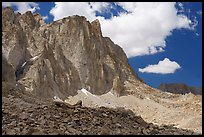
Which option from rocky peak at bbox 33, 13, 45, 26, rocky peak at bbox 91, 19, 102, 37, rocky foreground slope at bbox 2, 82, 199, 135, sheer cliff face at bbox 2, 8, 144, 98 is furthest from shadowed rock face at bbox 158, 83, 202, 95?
rocky foreground slope at bbox 2, 82, 199, 135

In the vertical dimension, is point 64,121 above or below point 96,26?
below

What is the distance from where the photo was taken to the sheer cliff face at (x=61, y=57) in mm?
40375

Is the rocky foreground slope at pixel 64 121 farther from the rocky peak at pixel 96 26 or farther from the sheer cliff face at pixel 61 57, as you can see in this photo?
the rocky peak at pixel 96 26

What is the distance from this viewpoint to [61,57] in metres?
46.8

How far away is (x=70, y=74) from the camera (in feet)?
149

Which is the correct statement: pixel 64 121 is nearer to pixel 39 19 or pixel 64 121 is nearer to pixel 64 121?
pixel 64 121

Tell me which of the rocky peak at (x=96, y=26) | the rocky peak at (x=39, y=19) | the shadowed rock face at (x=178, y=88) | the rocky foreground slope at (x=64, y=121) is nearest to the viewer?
the rocky foreground slope at (x=64, y=121)

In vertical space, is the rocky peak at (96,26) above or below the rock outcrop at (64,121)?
above

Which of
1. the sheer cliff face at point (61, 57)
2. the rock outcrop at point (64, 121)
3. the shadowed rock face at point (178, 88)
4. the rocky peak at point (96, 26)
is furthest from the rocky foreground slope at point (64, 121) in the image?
the shadowed rock face at point (178, 88)

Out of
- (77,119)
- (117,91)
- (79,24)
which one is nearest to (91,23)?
(79,24)

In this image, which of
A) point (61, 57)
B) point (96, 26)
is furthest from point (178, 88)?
point (61, 57)

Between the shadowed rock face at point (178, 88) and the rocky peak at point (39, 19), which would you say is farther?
the shadowed rock face at point (178, 88)

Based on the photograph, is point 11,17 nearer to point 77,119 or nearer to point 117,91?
point 117,91

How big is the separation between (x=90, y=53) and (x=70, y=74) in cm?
610
